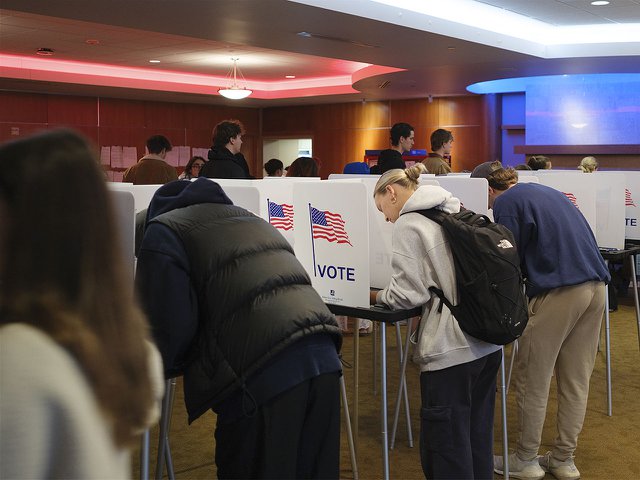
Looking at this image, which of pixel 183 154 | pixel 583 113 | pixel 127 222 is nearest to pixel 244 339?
pixel 127 222

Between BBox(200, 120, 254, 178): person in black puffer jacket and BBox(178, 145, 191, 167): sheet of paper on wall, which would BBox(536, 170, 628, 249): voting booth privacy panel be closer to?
BBox(200, 120, 254, 178): person in black puffer jacket

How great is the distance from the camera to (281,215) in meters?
3.55

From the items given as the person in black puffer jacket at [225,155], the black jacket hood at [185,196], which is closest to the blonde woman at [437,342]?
the black jacket hood at [185,196]

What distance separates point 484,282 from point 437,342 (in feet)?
0.85

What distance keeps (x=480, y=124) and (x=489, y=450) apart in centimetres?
1060

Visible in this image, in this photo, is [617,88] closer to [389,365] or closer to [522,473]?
[389,365]

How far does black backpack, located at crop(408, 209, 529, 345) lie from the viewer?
8.70 ft

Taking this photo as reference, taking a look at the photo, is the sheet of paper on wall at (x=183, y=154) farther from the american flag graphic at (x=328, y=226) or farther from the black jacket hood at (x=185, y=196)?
the black jacket hood at (x=185, y=196)

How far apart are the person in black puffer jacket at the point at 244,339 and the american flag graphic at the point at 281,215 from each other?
55.6 inches

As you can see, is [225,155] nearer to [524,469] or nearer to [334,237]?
[334,237]

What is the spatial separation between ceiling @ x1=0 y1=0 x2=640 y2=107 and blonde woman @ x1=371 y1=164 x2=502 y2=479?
387 centimetres

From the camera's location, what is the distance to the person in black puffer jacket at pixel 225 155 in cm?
518

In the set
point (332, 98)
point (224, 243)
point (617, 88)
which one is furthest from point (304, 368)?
point (332, 98)

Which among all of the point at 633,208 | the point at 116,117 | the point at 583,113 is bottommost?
the point at 633,208
